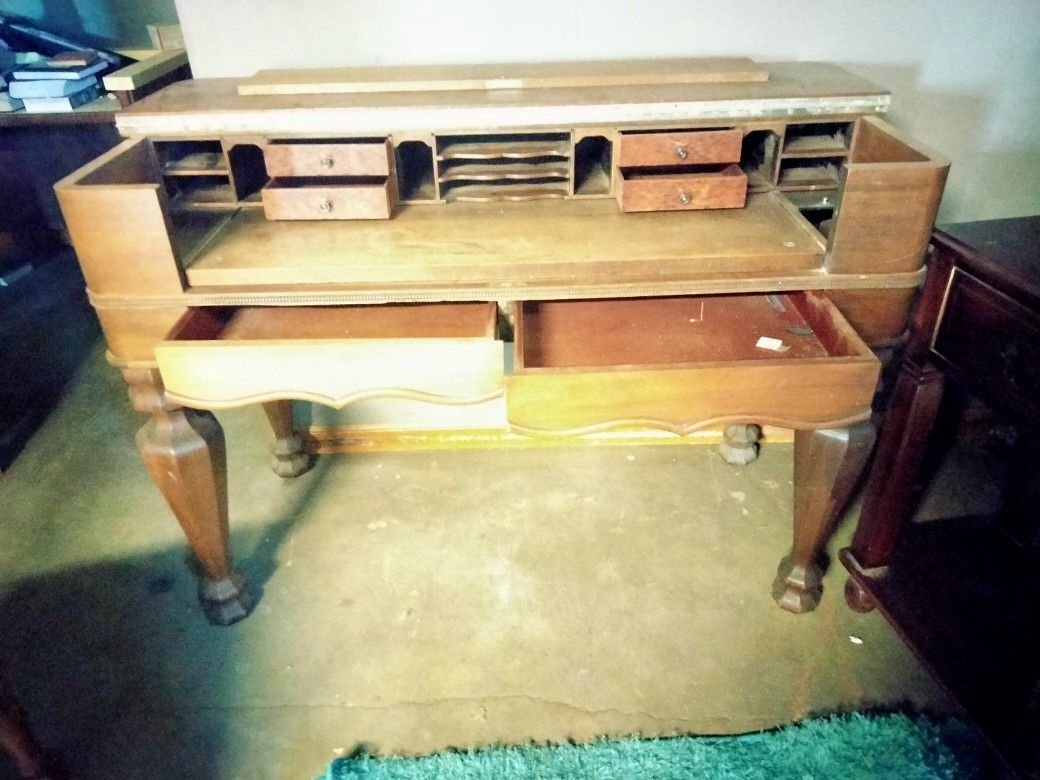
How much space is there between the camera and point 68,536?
190 cm

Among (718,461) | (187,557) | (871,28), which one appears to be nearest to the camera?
(871,28)

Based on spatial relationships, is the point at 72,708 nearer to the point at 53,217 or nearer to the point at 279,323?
the point at 279,323

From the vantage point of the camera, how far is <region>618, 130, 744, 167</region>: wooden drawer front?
134 centimetres

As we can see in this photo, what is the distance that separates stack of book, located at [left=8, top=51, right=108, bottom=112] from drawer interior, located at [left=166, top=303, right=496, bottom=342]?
1671 mm

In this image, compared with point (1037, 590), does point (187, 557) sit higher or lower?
lower

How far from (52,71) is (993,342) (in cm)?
282

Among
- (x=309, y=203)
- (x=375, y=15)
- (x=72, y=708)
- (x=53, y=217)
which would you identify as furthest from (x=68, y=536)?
(x=53, y=217)

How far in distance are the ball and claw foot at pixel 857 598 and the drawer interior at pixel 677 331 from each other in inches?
24.5

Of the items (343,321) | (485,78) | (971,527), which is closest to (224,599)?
(343,321)

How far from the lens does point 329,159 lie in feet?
4.40

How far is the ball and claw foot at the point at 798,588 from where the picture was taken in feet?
5.19

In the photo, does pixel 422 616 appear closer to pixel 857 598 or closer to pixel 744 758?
pixel 744 758

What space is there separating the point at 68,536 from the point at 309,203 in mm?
1160

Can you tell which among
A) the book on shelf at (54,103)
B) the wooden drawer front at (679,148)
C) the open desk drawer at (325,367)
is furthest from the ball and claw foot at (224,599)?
the book on shelf at (54,103)
